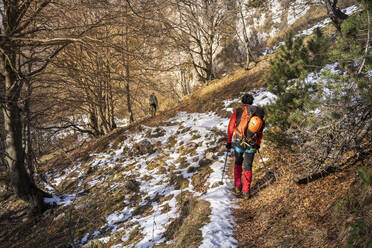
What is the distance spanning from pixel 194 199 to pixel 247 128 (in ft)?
6.36

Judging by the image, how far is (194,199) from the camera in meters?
4.30

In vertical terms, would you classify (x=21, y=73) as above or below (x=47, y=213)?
above

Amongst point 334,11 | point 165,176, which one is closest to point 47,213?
point 165,176

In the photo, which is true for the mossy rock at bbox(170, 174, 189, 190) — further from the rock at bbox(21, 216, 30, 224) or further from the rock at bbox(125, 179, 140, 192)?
the rock at bbox(21, 216, 30, 224)

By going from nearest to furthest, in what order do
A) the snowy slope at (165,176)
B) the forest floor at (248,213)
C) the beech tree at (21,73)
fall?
the forest floor at (248,213) → the snowy slope at (165,176) → the beech tree at (21,73)

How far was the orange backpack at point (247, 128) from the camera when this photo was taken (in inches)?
144

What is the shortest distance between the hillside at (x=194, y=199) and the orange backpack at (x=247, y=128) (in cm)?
44

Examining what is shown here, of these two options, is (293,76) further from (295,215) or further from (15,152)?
(15,152)

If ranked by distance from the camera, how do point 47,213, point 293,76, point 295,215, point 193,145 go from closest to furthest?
point 295,215, point 293,76, point 47,213, point 193,145

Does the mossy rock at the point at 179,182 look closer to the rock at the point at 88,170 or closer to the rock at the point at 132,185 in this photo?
the rock at the point at 132,185

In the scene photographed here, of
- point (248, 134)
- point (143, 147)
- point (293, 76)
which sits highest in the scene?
point (293, 76)

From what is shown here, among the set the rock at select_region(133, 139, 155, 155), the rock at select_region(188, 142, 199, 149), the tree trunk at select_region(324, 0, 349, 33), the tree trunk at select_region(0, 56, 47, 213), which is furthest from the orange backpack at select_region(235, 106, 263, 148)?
the tree trunk at select_region(324, 0, 349, 33)

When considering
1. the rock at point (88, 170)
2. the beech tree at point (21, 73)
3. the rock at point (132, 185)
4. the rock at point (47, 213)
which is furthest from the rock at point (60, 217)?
the rock at point (88, 170)

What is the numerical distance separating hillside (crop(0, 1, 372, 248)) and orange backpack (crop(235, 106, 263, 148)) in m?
0.44
